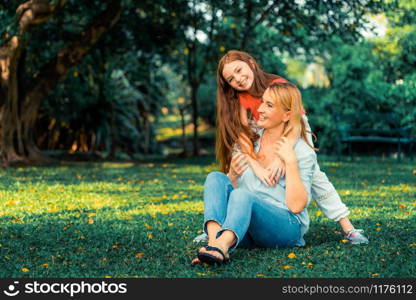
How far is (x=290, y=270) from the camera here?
4.11 metres

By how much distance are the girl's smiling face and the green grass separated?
132cm

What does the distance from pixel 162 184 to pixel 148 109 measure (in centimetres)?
1919

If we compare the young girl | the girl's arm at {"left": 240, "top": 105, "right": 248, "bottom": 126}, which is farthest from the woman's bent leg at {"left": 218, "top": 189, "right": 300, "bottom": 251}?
the girl's arm at {"left": 240, "top": 105, "right": 248, "bottom": 126}

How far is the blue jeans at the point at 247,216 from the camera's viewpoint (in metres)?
4.25

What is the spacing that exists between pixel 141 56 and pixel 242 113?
16057mm

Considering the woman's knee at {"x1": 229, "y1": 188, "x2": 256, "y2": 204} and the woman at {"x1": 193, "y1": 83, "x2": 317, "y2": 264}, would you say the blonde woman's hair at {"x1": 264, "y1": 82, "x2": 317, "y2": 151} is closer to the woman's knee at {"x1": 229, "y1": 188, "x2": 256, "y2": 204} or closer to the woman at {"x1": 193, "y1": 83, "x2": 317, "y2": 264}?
the woman at {"x1": 193, "y1": 83, "x2": 317, "y2": 264}

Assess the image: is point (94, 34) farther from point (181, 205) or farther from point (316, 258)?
point (316, 258)

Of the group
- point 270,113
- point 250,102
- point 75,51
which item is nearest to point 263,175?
point 270,113

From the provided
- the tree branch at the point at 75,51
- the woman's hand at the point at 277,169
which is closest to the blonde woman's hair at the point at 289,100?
the woman's hand at the point at 277,169

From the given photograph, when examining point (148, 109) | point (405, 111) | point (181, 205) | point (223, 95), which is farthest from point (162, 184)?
point (148, 109)

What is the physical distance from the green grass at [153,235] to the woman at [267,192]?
172 mm

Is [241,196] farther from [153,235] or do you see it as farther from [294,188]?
[153,235]

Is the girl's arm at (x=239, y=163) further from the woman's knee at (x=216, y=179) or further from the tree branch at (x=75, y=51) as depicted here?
the tree branch at (x=75, y=51)

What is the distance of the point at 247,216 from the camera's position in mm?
4277
